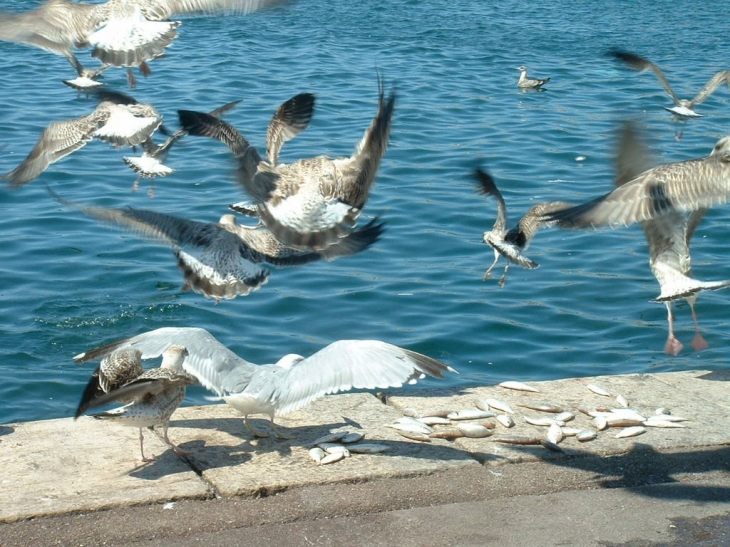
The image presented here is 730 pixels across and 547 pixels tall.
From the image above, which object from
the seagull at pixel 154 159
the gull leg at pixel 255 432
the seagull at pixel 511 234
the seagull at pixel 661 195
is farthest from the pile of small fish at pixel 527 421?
the seagull at pixel 154 159

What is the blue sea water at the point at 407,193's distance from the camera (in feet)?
29.5

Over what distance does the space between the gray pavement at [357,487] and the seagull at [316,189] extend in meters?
1.25

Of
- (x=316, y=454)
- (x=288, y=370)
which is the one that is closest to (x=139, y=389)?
(x=288, y=370)

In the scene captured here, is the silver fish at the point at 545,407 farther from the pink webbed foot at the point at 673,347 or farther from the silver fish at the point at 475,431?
the pink webbed foot at the point at 673,347

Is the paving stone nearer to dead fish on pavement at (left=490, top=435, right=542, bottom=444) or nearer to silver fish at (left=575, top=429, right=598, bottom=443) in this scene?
dead fish on pavement at (left=490, top=435, right=542, bottom=444)

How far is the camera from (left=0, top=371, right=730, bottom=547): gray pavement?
4.49 m

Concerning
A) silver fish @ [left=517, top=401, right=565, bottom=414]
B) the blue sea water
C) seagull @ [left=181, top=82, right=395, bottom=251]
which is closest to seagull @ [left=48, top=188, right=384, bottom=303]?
seagull @ [left=181, top=82, right=395, bottom=251]

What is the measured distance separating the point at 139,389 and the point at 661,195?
3245 millimetres

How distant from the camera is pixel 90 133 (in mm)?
8680

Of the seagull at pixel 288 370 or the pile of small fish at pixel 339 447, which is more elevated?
the seagull at pixel 288 370

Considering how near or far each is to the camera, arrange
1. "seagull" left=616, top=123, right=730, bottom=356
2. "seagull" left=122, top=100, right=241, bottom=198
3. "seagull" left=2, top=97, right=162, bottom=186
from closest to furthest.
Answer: "seagull" left=616, top=123, right=730, bottom=356
"seagull" left=2, top=97, right=162, bottom=186
"seagull" left=122, top=100, right=241, bottom=198

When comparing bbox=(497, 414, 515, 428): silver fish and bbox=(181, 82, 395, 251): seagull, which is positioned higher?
bbox=(181, 82, 395, 251): seagull

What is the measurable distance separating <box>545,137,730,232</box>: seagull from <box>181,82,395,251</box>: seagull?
1192 mm

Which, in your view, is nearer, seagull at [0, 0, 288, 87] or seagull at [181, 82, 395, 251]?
seagull at [181, 82, 395, 251]
